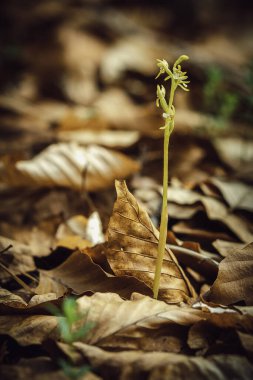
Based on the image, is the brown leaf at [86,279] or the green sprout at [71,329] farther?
the brown leaf at [86,279]

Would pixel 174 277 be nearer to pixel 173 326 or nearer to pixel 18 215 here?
pixel 173 326

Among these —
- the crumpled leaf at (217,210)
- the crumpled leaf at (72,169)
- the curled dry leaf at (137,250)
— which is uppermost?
the crumpled leaf at (72,169)

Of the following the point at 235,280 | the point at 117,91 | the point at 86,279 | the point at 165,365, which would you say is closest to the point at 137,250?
the point at 86,279

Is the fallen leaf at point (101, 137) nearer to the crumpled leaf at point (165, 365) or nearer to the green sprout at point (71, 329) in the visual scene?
the green sprout at point (71, 329)

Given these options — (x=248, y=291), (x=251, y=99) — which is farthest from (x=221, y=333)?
(x=251, y=99)

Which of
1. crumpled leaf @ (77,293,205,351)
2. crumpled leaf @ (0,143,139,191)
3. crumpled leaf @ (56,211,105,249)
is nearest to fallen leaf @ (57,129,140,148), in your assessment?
crumpled leaf @ (0,143,139,191)

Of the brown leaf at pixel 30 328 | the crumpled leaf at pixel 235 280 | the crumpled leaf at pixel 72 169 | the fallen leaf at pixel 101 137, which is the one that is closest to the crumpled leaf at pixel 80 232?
the crumpled leaf at pixel 72 169

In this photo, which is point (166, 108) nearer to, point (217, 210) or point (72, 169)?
point (217, 210)
